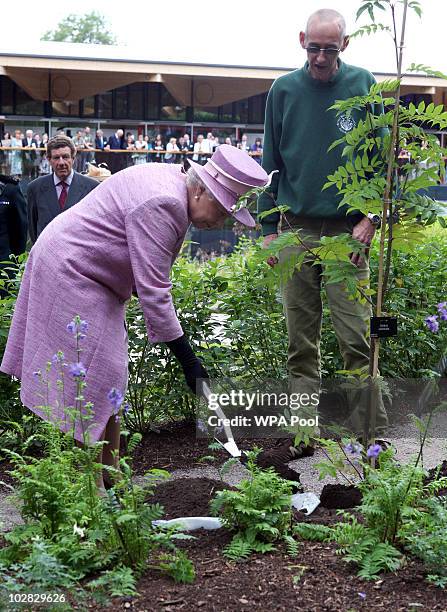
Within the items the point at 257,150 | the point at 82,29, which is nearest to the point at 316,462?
the point at 257,150

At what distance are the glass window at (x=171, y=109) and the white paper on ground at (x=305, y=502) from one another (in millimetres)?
22557

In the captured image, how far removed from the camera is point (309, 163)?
16.2 ft

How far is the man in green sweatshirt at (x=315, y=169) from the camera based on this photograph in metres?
4.90

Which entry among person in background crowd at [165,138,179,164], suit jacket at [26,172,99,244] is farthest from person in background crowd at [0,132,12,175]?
suit jacket at [26,172,99,244]

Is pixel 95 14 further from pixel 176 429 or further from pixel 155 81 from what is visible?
pixel 176 429

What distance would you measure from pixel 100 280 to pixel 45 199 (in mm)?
3974

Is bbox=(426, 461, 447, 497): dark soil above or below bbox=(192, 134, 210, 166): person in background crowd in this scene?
below

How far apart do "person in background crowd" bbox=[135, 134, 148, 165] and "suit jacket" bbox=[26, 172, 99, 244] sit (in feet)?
44.9

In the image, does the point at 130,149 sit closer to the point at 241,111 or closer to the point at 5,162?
the point at 5,162

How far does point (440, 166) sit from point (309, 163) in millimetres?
1082

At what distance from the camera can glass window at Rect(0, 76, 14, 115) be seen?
24.4 m

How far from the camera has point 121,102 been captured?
25484 mm

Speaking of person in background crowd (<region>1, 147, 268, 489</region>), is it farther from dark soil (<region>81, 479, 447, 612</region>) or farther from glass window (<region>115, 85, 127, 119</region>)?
glass window (<region>115, 85, 127, 119</region>)

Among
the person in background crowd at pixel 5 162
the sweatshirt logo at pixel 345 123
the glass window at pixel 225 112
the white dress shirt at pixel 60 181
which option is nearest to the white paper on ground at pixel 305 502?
the sweatshirt logo at pixel 345 123
